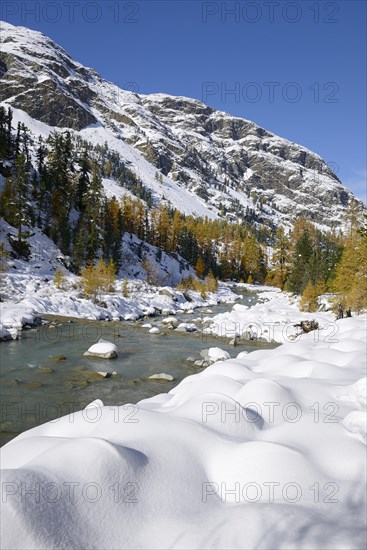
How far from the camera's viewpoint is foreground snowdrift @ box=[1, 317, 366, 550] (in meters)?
2.48

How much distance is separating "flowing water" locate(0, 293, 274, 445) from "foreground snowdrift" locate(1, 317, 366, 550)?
15.3 ft

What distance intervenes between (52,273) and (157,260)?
26.9 m

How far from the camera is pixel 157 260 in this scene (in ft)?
199

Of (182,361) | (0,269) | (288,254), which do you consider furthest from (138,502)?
(288,254)

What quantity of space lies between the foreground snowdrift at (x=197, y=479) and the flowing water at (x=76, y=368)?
4658mm

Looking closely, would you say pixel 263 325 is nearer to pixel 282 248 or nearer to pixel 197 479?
pixel 197 479

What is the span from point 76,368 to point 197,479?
34.6 ft

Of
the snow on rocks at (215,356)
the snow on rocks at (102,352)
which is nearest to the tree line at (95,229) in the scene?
the snow on rocks at (215,356)

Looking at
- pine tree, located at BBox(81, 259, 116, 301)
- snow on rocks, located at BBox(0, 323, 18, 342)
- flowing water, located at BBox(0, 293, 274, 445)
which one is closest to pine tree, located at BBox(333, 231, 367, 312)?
flowing water, located at BBox(0, 293, 274, 445)

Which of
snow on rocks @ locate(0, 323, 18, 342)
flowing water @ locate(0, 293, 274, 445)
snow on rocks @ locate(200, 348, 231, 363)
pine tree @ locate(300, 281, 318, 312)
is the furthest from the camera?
pine tree @ locate(300, 281, 318, 312)

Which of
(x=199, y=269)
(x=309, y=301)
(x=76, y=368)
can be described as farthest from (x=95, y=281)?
(x=199, y=269)

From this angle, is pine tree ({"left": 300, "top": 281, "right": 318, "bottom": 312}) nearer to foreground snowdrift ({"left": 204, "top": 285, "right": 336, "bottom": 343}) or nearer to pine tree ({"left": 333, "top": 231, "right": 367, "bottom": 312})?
foreground snowdrift ({"left": 204, "top": 285, "right": 336, "bottom": 343})

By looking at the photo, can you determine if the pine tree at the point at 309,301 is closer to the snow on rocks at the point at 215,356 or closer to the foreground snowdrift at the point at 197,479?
the snow on rocks at the point at 215,356

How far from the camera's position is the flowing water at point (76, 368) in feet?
30.0
